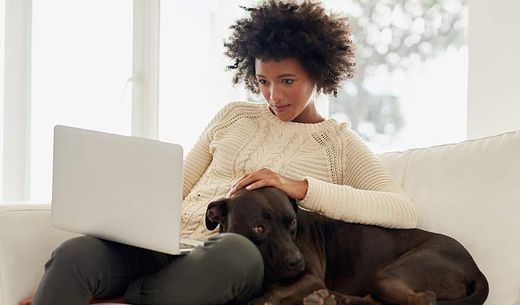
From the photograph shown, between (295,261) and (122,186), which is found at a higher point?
(122,186)

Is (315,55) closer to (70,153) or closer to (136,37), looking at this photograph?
(70,153)

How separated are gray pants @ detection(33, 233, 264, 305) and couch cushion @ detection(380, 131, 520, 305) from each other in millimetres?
685

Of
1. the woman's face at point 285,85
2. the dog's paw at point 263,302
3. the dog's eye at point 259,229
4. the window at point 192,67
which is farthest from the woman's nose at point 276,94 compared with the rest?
the window at point 192,67

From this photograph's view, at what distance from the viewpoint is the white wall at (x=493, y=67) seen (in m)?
2.65

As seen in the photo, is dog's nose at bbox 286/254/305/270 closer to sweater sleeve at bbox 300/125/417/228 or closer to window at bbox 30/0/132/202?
sweater sleeve at bbox 300/125/417/228

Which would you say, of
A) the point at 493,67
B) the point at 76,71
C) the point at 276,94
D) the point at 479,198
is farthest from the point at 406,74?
the point at 76,71

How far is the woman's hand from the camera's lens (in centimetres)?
200

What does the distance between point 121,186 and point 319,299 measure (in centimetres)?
50

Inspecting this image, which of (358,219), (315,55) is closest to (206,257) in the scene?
(358,219)

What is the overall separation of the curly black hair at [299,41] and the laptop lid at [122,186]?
838 mm

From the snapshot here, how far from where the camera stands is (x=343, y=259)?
6.79ft

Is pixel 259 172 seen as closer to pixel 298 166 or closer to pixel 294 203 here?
pixel 294 203

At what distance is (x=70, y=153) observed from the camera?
1.76 m

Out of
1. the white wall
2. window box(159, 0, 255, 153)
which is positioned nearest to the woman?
the white wall
